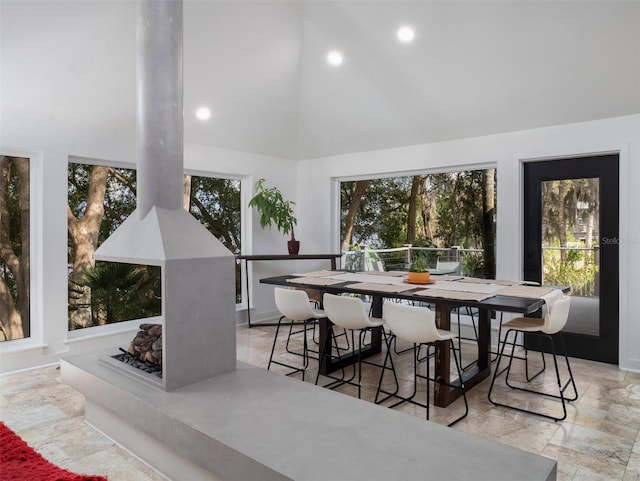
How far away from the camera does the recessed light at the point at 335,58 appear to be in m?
4.64

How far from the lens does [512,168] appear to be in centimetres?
462

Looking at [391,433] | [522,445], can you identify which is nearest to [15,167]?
[391,433]

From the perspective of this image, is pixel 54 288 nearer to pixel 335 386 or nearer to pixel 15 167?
pixel 15 167

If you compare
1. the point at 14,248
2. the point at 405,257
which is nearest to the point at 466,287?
the point at 405,257

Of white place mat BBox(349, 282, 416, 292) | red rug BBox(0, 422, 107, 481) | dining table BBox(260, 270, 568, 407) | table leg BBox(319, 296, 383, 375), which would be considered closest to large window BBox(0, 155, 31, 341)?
red rug BBox(0, 422, 107, 481)

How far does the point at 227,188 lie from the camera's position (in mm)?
5965

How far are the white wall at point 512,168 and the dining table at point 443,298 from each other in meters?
0.78

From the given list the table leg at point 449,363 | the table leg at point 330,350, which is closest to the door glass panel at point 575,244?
the table leg at point 449,363

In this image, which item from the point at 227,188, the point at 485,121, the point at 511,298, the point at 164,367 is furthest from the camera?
the point at 227,188

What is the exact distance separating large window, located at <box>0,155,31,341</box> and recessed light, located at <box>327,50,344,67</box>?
122 inches

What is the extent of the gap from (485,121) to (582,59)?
1.05 m

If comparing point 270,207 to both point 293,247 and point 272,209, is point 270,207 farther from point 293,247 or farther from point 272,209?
point 293,247

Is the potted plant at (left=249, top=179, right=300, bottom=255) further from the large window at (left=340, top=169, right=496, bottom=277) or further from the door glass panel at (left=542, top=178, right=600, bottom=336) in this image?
the door glass panel at (left=542, top=178, right=600, bottom=336)

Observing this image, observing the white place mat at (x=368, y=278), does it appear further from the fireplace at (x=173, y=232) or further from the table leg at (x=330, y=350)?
the fireplace at (x=173, y=232)
